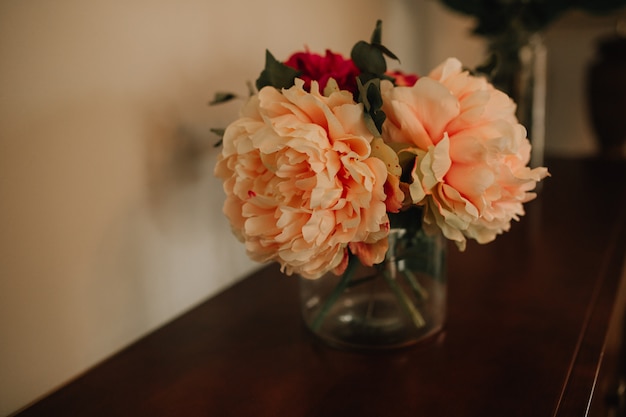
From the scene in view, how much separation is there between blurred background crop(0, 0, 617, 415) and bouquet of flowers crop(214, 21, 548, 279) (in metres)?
0.17

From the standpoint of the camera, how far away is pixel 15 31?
1.63 feet

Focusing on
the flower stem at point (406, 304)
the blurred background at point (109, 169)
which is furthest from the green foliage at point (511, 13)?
the flower stem at point (406, 304)

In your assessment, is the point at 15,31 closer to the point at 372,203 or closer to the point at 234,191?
the point at 234,191

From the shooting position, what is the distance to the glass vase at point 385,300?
64cm

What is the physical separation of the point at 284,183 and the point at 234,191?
60mm

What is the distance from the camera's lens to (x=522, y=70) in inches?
47.3

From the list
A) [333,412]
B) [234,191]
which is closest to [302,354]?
[333,412]

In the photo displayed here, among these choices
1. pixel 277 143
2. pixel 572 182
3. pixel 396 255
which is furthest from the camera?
pixel 572 182

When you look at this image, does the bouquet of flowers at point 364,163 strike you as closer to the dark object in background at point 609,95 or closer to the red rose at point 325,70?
the red rose at point 325,70

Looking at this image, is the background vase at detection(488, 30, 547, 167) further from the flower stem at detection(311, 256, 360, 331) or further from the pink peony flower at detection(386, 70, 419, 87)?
the flower stem at detection(311, 256, 360, 331)

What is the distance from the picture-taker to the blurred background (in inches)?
20.6

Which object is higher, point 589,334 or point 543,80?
A: point 543,80

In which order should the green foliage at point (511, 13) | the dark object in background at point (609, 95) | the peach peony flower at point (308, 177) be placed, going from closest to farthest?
the peach peony flower at point (308, 177) < the green foliage at point (511, 13) < the dark object in background at point (609, 95)

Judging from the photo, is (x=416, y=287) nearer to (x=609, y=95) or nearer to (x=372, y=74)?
(x=372, y=74)
